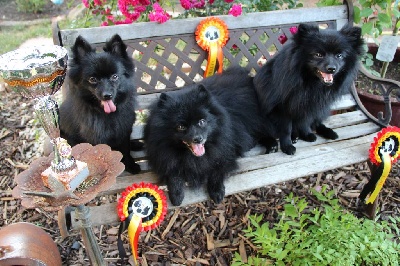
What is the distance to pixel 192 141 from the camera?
6.58 feet

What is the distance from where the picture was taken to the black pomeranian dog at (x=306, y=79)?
2.31 m

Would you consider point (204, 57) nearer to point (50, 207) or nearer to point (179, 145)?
point (179, 145)

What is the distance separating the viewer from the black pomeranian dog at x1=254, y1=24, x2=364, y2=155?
90.8 inches

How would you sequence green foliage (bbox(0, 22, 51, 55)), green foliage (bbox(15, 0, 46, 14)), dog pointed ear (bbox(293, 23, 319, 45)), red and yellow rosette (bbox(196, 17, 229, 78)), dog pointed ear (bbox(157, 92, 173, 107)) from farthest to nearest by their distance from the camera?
green foliage (bbox(15, 0, 46, 14))
green foliage (bbox(0, 22, 51, 55))
red and yellow rosette (bbox(196, 17, 229, 78))
dog pointed ear (bbox(293, 23, 319, 45))
dog pointed ear (bbox(157, 92, 173, 107))

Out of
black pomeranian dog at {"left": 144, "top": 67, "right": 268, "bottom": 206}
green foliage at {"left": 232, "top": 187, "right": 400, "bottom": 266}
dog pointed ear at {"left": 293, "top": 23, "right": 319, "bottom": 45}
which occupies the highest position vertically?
dog pointed ear at {"left": 293, "top": 23, "right": 319, "bottom": 45}

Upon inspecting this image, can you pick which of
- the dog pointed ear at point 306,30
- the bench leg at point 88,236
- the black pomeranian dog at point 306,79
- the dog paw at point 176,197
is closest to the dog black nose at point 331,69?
the black pomeranian dog at point 306,79

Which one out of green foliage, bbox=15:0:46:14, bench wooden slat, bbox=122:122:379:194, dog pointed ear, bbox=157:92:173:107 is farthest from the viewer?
green foliage, bbox=15:0:46:14

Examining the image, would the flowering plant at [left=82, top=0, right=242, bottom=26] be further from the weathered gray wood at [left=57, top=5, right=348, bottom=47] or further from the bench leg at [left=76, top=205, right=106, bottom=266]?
the bench leg at [left=76, top=205, right=106, bottom=266]

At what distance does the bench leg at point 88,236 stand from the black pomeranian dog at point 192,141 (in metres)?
0.50

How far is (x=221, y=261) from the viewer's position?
2.53 metres

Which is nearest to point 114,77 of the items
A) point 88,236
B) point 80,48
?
point 80,48

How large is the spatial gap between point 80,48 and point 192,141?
2.87 ft

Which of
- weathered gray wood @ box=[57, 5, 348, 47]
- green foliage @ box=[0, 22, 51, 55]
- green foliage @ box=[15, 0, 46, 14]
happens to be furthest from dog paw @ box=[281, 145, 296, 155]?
green foliage @ box=[15, 0, 46, 14]

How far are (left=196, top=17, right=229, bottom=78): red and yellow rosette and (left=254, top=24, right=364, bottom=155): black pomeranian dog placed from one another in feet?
1.39
